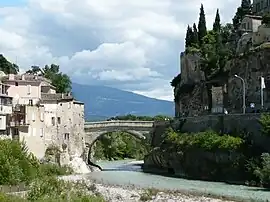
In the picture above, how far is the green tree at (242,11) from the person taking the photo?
111 metres

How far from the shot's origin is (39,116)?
72625 millimetres

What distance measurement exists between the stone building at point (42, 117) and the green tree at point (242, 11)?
Result: 128 feet

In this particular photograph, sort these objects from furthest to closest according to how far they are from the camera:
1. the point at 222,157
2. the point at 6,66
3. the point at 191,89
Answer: the point at 6,66
the point at 191,89
the point at 222,157

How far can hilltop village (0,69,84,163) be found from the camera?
70.1 m

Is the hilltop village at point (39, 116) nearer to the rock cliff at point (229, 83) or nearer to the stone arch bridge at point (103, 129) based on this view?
the stone arch bridge at point (103, 129)

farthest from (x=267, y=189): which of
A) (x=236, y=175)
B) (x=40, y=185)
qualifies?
(x=40, y=185)

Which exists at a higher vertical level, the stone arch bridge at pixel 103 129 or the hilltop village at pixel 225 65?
the hilltop village at pixel 225 65

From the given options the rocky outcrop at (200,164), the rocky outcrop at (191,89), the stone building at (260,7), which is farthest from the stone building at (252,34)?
the rocky outcrop at (200,164)

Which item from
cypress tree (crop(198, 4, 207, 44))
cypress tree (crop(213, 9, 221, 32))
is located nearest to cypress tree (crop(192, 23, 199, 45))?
cypress tree (crop(198, 4, 207, 44))

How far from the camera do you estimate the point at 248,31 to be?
9588 centimetres

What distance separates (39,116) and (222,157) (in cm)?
2419

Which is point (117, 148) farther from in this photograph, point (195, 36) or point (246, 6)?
point (246, 6)

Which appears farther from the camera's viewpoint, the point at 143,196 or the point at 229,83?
the point at 229,83

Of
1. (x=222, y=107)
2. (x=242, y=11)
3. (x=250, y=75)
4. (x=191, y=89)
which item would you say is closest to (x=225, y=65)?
(x=222, y=107)
